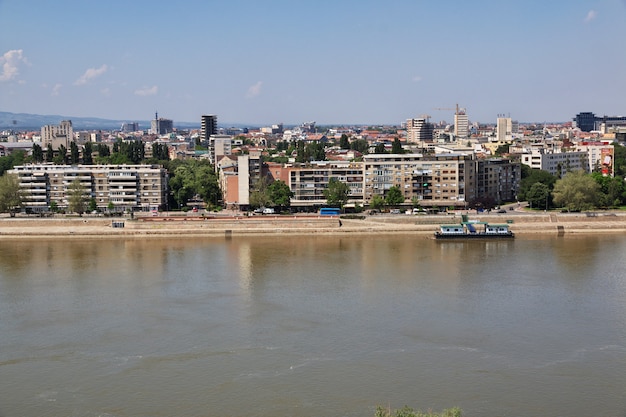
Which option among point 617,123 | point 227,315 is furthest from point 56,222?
point 617,123

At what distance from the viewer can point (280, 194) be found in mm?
16719

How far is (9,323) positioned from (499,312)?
15.6 feet

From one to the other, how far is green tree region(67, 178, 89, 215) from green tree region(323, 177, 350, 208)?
4.77 m

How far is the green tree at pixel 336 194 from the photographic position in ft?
54.0

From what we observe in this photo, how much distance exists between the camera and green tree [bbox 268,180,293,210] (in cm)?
1664

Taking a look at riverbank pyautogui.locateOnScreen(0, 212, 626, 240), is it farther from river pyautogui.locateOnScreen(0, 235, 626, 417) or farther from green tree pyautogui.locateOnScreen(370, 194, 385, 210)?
river pyautogui.locateOnScreen(0, 235, 626, 417)

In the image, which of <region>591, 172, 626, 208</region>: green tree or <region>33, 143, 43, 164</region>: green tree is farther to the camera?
<region>33, 143, 43, 164</region>: green tree

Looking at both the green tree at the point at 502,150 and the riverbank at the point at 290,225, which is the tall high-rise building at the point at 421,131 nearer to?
the green tree at the point at 502,150

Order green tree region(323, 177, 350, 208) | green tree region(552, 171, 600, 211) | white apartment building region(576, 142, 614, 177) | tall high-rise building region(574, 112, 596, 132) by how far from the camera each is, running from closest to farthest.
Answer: green tree region(552, 171, 600, 211) < green tree region(323, 177, 350, 208) < white apartment building region(576, 142, 614, 177) < tall high-rise building region(574, 112, 596, 132)

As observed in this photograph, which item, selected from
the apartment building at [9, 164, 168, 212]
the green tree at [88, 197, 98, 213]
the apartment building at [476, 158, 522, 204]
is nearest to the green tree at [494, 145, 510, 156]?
the apartment building at [476, 158, 522, 204]

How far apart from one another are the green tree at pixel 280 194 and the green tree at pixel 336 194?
0.77 meters

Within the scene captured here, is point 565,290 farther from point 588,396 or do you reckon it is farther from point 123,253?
point 123,253

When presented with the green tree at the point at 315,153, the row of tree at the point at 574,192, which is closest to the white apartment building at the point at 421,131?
the green tree at the point at 315,153

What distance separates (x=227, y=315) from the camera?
8359 millimetres
